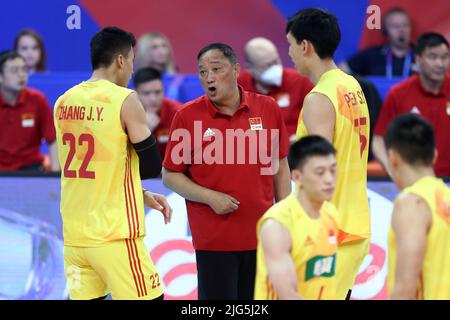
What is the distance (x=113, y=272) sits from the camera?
5.93 meters

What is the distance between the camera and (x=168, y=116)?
9.45 m

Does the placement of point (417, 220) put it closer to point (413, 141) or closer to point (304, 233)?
point (413, 141)

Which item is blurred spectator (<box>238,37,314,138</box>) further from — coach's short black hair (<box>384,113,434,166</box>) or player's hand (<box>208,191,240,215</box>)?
coach's short black hair (<box>384,113,434,166</box>)

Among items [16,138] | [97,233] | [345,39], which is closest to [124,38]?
[97,233]

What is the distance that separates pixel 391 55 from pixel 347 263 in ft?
19.5

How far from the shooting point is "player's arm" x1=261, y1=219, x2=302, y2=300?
466cm

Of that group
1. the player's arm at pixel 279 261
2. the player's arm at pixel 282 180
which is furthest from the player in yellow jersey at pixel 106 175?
the player's arm at pixel 279 261

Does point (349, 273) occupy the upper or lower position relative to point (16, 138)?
lower

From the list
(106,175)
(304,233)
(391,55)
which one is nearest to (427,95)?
(391,55)

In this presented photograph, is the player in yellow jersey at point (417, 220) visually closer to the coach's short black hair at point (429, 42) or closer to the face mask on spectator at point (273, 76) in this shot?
the coach's short black hair at point (429, 42)

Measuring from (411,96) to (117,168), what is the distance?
3.66m

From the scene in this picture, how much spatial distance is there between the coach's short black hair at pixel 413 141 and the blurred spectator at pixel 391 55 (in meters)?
6.52

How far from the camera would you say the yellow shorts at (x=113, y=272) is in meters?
5.93
